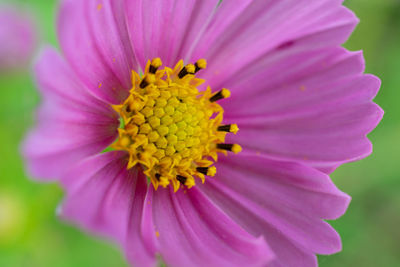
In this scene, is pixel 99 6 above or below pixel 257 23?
above

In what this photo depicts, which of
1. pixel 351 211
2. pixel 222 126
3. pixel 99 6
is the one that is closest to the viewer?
pixel 99 6

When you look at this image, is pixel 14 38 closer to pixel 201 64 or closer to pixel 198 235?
pixel 201 64

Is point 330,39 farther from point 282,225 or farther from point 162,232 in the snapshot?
point 162,232

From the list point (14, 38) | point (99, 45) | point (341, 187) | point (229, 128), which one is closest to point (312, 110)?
point (229, 128)

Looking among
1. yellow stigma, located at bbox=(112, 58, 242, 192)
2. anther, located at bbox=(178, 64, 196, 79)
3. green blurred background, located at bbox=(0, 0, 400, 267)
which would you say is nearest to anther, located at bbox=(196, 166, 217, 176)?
yellow stigma, located at bbox=(112, 58, 242, 192)

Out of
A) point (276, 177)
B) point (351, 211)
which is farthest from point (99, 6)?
point (351, 211)

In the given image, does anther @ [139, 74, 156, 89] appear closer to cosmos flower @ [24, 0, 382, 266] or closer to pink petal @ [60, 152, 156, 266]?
cosmos flower @ [24, 0, 382, 266]
